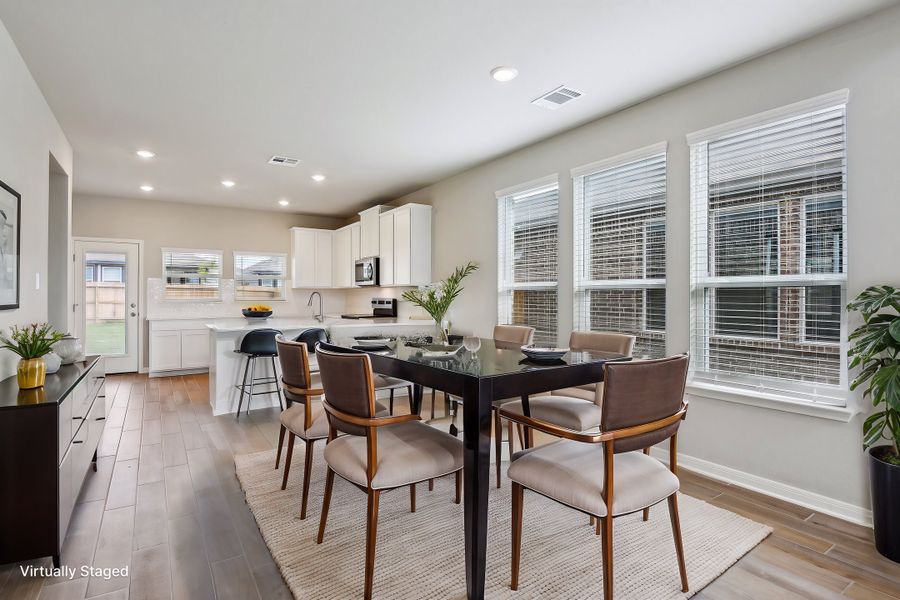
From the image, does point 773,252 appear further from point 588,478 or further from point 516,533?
point 516,533

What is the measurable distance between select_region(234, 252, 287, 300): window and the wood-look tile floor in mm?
4434

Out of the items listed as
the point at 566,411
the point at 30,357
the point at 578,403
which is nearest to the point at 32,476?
the point at 30,357

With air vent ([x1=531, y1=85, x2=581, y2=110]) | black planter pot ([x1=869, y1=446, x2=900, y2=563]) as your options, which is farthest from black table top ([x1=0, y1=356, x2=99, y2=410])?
black planter pot ([x1=869, y1=446, x2=900, y2=563])

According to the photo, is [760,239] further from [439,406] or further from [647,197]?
[439,406]

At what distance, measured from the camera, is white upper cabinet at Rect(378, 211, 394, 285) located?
20.4 feet

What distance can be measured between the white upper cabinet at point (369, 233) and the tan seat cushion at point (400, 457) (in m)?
4.67

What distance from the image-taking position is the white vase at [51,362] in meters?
2.54

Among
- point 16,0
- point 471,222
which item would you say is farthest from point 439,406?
point 16,0

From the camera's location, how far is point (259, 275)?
787 cm

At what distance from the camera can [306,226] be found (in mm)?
8281

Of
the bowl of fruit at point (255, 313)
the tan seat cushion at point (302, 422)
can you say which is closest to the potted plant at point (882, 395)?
the tan seat cushion at point (302, 422)

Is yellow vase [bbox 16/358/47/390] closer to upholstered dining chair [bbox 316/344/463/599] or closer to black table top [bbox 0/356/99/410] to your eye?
black table top [bbox 0/356/99/410]

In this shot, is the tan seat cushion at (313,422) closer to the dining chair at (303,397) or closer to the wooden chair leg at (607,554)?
the dining chair at (303,397)

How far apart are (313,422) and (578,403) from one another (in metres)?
1.46
